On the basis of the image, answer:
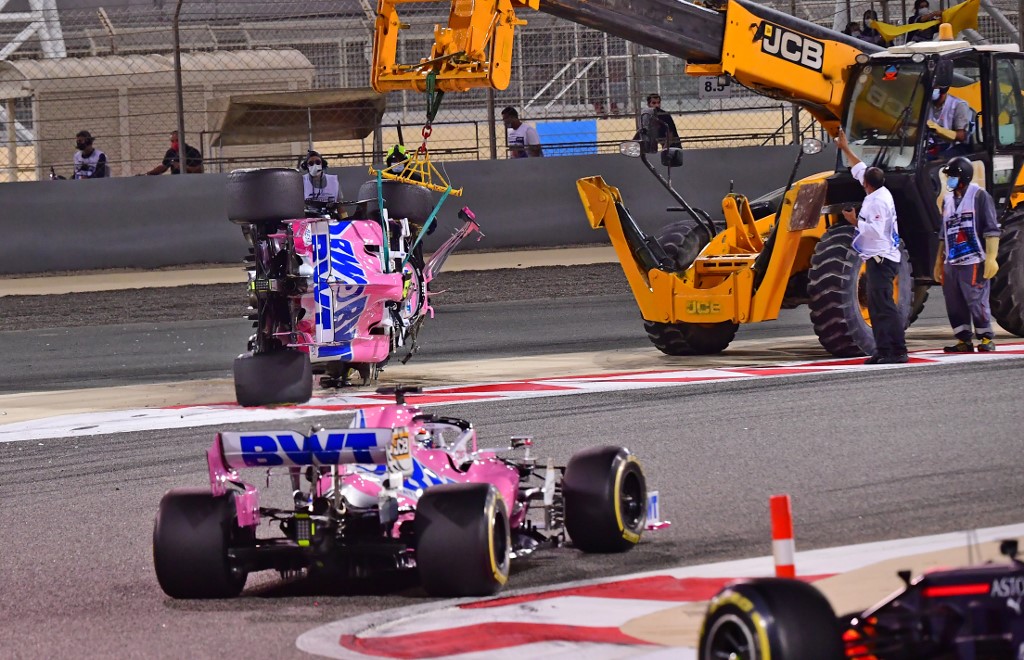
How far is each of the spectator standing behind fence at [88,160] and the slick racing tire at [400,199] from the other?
31.1 ft

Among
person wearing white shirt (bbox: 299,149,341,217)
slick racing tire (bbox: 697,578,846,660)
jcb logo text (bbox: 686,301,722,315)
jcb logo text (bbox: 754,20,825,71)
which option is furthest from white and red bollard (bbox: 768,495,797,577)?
jcb logo text (bbox: 754,20,825,71)

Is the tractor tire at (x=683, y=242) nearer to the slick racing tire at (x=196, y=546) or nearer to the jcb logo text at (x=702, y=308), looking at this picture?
the jcb logo text at (x=702, y=308)

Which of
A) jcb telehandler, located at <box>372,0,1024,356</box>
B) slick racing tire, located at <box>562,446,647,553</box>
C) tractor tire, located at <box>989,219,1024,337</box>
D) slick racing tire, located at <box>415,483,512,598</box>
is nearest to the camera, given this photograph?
slick racing tire, located at <box>415,483,512,598</box>

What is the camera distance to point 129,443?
10273 millimetres

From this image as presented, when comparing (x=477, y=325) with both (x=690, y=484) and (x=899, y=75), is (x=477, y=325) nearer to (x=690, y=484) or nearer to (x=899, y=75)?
(x=899, y=75)

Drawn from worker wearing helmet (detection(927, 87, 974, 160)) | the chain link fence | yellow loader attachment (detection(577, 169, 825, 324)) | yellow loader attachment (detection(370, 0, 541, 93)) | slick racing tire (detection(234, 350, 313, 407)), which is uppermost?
the chain link fence

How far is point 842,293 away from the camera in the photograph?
40.4 feet

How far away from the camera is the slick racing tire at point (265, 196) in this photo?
10922mm

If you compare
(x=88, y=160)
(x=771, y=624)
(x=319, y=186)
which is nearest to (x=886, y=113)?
(x=319, y=186)

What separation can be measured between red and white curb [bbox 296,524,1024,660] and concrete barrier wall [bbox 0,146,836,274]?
14247 millimetres

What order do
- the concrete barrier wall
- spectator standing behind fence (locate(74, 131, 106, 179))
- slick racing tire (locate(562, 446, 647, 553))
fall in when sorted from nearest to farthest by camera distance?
slick racing tire (locate(562, 446, 647, 553)), the concrete barrier wall, spectator standing behind fence (locate(74, 131, 106, 179))

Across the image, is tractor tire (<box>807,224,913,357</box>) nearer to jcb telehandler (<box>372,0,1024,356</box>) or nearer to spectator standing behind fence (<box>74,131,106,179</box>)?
jcb telehandler (<box>372,0,1024,356</box>)

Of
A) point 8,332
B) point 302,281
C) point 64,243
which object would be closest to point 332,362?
point 302,281

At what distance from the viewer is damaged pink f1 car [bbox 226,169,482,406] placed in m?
11.0
